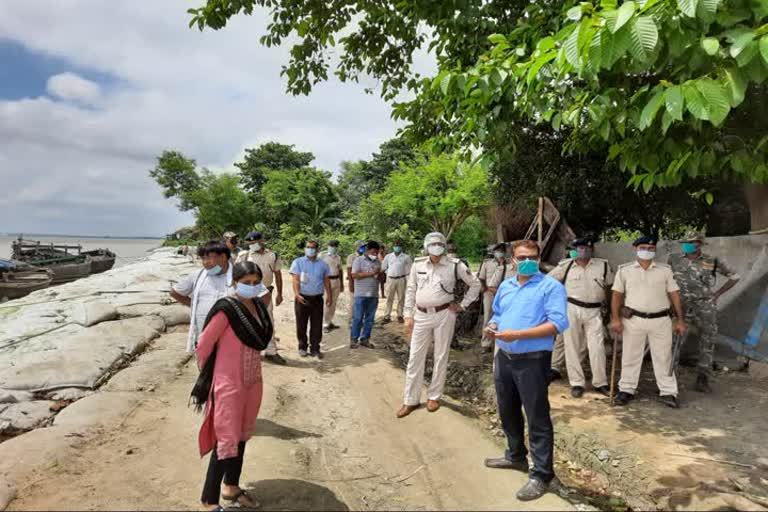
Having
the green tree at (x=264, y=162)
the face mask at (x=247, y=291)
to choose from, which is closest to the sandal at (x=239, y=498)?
the face mask at (x=247, y=291)

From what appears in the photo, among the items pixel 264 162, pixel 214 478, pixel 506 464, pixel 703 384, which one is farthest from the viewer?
pixel 264 162

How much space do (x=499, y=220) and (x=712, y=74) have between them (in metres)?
8.77

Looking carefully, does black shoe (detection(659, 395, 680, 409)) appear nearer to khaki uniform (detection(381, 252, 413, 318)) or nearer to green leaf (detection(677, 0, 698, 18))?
green leaf (detection(677, 0, 698, 18))

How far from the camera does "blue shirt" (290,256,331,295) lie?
7039 millimetres

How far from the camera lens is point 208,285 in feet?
14.4

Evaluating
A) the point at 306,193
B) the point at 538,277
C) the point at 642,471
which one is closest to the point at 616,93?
the point at 538,277

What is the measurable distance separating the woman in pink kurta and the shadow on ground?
15cm

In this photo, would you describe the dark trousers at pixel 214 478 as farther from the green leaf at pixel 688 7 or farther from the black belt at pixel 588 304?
the black belt at pixel 588 304

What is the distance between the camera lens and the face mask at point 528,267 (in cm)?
341

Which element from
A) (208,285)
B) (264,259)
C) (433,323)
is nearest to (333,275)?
(264,259)

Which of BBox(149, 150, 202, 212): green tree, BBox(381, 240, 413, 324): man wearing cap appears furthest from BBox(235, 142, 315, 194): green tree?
BBox(381, 240, 413, 324): man wearing cap

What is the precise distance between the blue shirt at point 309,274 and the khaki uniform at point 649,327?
4.29 metres

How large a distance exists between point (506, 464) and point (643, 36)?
309cm

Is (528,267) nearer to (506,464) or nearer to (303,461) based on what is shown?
(506,464)
